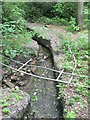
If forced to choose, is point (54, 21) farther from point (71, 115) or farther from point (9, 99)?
point (71, 115)

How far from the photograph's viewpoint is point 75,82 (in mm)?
5977

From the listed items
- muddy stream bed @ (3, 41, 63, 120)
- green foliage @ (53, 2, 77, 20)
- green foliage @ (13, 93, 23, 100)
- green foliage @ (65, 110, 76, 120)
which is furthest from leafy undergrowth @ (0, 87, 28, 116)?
green foliage @ (53, 2, 77, 20)

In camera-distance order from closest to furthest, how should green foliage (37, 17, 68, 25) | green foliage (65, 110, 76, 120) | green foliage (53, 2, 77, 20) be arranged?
green foliage (65, 110, 76, 120) < green foliage (37, 17, 68, 25) < green foliage (53, 2, 77, 20)

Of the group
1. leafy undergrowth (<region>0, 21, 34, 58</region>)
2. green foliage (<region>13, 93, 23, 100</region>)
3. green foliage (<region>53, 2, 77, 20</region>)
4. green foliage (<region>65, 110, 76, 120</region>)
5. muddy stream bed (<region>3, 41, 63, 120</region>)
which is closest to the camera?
green foliage (<region>65, 110, 76, 120</region>)

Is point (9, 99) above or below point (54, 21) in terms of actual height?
below

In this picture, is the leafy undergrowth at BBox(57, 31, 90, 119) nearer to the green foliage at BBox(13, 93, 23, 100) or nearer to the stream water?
the stream water

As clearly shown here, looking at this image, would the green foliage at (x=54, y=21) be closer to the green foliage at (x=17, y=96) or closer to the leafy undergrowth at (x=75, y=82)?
the leafy undergrowth at (x=75, y=82)

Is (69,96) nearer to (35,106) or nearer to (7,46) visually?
(35,106)

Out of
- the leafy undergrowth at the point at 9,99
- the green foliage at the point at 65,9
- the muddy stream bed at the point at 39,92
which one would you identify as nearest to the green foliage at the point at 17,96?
the leafy undergrowth at the point at 9,99

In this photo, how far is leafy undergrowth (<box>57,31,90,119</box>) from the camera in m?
4.72

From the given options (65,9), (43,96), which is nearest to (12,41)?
(43,96)

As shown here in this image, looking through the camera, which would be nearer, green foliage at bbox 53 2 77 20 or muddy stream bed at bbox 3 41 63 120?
muddy stream bed at bbox 3 41 63 120

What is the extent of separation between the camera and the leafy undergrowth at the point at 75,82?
4720mm

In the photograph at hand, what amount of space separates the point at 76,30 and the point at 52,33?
43.3 inches
